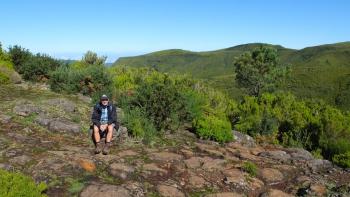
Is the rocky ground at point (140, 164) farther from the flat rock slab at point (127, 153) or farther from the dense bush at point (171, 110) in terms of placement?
the dense bush at point (171, 110)

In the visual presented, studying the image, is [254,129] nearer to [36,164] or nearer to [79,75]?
[79,75]

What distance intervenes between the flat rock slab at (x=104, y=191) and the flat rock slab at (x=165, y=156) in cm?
241

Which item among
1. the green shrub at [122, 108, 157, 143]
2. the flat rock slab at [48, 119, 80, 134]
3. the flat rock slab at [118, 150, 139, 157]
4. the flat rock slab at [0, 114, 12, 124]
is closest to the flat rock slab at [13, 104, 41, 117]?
the flat rock slab at [0, 114, 12, 124]

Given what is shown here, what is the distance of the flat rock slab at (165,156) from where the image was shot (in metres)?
10.3

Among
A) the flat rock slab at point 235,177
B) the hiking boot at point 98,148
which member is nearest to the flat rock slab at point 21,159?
the hiking boot at point 98,148

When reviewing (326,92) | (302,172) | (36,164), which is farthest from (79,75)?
(326,92)

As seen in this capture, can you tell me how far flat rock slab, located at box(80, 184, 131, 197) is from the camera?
7.55 m

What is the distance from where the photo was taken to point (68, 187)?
784 cm

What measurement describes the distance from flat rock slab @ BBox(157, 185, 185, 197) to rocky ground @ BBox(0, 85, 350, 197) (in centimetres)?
2

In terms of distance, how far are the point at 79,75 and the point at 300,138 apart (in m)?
9.80

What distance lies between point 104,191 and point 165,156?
3.03 metres

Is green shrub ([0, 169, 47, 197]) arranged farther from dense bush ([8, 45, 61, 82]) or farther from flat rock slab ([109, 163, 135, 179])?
dense bush ([8, 45, 61, 82])

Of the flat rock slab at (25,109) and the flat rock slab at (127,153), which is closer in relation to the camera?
the flat rock slab at (127,153)

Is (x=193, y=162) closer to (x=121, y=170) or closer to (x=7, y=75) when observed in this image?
(x=121, y=170)
